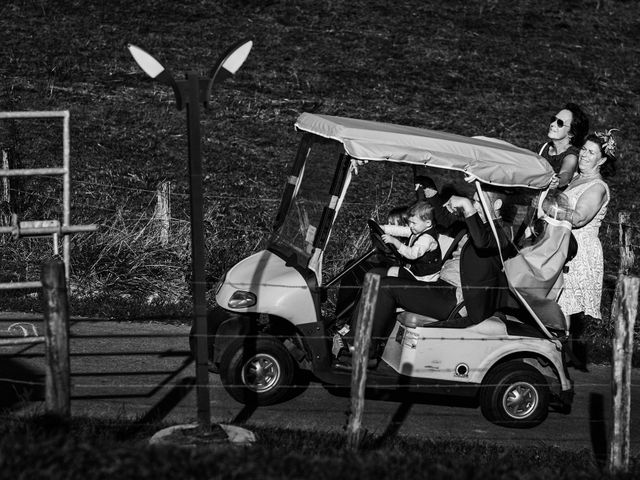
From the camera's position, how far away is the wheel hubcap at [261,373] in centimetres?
790

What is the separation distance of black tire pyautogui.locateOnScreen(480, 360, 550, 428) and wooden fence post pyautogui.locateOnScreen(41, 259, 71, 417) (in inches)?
120

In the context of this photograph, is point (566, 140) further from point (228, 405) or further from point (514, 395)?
point (228, 405)

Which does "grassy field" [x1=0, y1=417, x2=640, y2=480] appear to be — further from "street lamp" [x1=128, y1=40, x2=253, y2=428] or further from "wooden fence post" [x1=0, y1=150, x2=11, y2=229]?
"wooden fence post" [x1=0, y1=150, x2=11, y2=229]

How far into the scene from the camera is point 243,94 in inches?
874

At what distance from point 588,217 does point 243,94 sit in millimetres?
14054

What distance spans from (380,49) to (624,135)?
642cm

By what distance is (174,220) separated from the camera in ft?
40.5

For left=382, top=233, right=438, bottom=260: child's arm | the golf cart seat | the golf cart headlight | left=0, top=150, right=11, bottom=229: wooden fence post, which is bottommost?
the golf cart seat

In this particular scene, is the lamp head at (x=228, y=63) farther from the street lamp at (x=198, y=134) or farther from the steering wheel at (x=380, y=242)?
the steering wheel at (x=380, y=242)

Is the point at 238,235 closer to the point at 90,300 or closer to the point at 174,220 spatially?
the point at 174,220

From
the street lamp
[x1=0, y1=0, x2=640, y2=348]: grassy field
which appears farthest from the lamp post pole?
[x1=0, y1=0, x2=640, y2=348]: grassy field

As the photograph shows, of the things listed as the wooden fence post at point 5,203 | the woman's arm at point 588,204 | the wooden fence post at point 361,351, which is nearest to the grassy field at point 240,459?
the wooden fence post at point 361,351

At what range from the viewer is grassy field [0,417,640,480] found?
5.50 metres

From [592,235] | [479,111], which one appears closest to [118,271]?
[592,235]
